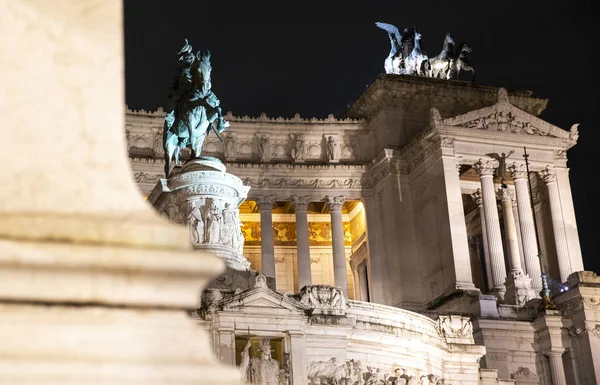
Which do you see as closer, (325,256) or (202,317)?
(202,317)

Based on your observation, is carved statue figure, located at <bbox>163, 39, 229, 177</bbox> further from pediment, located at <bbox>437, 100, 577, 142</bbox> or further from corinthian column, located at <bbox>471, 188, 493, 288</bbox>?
corinthian column, located at <bbox>471, 188, 493, 288</bbox>

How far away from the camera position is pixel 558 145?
5716 cm

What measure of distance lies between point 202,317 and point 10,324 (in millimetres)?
18995

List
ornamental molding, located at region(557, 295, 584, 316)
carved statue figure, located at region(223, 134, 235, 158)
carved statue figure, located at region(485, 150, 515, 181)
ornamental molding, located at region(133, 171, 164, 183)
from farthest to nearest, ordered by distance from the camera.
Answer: carved statue figure, located at region(223, 134, 235, 158) → ornamental molding, located at region(133, 171, 164, 183) → carved statue figure, located at region(485, 150, 515, 181) → ornamental molding, located at region(557, 295, 584, 316)

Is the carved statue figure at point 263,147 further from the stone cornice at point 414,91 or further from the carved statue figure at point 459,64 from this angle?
the carved statue figure at point 459,64

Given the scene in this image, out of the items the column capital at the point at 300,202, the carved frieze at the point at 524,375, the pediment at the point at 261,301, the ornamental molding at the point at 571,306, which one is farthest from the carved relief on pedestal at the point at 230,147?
the pediment at the point at 261,301

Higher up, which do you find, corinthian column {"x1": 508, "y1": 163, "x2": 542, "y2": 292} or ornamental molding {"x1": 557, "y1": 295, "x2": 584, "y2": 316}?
corinthian column {"x1": 508, "y1": 163, "x2": 542, "y2": 292}

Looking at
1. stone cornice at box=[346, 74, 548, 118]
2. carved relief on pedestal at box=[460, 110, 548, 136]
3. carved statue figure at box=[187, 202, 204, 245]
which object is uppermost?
stone cornice at box=[346, 74, 548, 118]

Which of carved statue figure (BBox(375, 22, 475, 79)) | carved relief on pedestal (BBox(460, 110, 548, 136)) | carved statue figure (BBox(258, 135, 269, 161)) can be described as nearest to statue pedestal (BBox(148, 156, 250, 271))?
carved relief on pedestal (BBox(460, 110, 548, 136))

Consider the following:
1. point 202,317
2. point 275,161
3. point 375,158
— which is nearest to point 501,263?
point 375,158

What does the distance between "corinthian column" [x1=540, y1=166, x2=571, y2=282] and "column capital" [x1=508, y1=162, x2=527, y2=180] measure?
1.73m

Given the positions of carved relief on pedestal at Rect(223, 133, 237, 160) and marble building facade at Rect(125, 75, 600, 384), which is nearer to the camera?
marble building facade at Rect(125, 75, 600, 384)

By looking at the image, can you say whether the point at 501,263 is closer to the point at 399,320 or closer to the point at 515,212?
the point at 515,212

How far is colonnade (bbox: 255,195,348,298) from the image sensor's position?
57875 millimetres
